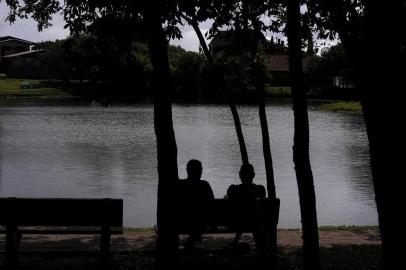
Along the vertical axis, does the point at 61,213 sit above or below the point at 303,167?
below

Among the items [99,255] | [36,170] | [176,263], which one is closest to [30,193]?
[36,170]

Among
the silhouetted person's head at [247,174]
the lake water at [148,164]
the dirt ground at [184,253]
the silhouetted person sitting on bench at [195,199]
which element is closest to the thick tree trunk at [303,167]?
the dirt ground at [184,253]

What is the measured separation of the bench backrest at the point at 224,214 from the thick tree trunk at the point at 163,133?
1102mm

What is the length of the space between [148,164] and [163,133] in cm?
1800

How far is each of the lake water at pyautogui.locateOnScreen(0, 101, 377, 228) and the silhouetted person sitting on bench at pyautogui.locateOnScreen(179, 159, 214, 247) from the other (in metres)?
5.23

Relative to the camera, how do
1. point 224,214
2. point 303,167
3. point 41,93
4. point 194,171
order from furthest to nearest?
point 41,93 < point 194,171 < point 224,214 < point 303,167

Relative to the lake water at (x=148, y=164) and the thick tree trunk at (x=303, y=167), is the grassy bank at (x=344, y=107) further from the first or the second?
the thick tree trunk at (x=303, y=167)

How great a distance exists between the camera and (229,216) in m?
6.96

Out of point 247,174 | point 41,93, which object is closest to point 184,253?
point 247,174

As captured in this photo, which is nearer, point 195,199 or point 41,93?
point 195,199

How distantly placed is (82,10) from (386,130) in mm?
4958

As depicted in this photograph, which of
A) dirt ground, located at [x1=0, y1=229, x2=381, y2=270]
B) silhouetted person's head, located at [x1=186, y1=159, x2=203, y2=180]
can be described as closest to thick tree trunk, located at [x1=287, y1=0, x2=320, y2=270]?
dirt ground, located at [x1=0, y1=229, x2=381, y2=270]

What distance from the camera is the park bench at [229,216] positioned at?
6812 millimetres

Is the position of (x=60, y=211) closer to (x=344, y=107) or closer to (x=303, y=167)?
(x=303, y=167)
